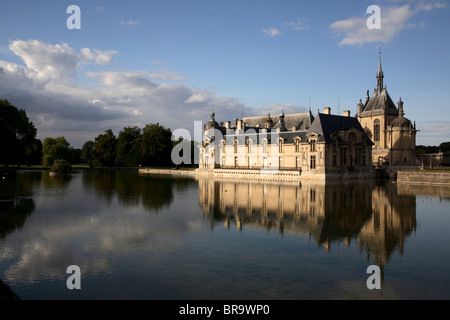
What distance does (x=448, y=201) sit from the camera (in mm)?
26578

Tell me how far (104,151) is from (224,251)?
84.6 m

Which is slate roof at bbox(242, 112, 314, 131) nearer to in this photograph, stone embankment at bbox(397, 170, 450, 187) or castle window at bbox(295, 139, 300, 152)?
castle window at bbox(295, 139, 300, 152)

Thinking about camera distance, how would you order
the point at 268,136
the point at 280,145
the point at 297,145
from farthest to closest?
the point at 268,136
the point at 280,145
the point at 297,145

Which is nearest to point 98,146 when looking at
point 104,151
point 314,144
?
point 104,151

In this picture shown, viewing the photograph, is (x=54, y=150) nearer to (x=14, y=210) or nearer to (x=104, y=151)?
(x=104, y=151)

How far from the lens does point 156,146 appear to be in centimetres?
7994

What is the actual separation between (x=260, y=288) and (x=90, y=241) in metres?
7.40

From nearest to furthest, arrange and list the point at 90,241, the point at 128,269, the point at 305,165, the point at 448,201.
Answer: the point at 128,269 < the point at 90,241 < the point at 448,201 < the point at 305,165

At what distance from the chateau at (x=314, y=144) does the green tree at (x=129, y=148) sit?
21.1 m

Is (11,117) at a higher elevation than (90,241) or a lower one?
higher

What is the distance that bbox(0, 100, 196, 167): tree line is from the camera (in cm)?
6300
